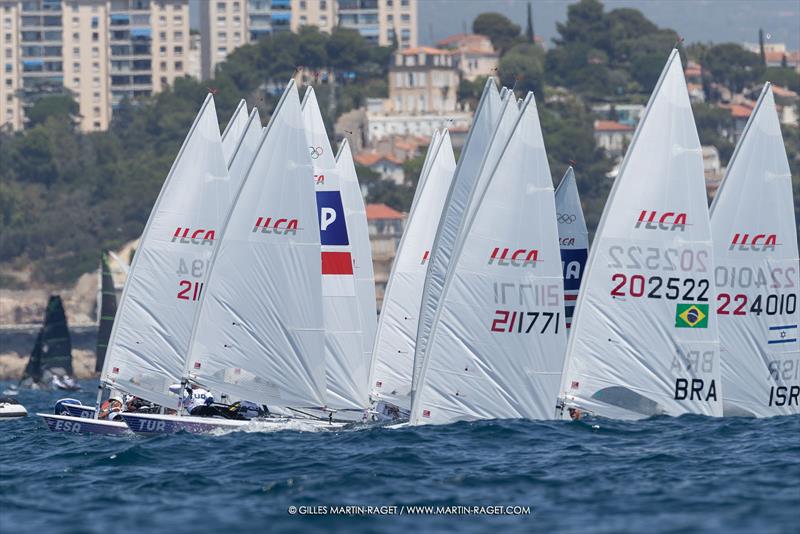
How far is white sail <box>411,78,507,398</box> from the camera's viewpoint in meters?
35.0

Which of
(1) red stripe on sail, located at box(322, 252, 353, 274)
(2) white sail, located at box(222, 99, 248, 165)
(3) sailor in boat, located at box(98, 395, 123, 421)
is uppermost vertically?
(2) white sail, located at box(222, 99, 248, 165)

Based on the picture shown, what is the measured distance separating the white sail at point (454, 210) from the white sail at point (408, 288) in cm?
132

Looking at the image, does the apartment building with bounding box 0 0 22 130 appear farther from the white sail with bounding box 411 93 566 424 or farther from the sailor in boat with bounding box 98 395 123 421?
the white sail with bounding box 411 93 566 424

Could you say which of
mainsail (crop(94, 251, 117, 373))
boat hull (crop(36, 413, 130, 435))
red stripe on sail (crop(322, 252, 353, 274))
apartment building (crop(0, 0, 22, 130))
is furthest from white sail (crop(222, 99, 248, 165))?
apartment building (crop(0, 0, 22, 130))

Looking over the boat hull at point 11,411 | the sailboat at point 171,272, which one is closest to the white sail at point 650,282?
the sailboat at point 171,272

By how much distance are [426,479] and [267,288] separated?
8.40 m

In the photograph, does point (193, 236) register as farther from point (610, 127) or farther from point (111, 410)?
point (610, 127)

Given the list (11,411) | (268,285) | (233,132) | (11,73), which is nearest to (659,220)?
(268,285)

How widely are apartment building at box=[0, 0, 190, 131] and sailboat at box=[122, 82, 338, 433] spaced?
157 m

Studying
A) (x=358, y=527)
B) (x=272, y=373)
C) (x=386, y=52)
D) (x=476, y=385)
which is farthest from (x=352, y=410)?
(x=386, y=52)

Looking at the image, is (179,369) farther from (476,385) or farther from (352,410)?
(476,385)

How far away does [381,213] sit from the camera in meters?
140

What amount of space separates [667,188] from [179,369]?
36.0 feet

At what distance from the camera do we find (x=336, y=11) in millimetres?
199750
